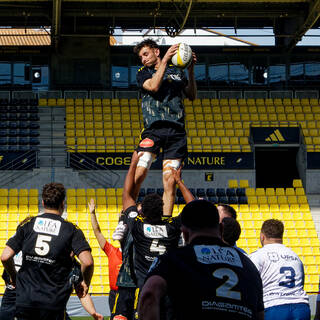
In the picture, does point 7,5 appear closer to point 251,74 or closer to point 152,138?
point 251,74

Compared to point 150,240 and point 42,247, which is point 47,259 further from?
point 150,240

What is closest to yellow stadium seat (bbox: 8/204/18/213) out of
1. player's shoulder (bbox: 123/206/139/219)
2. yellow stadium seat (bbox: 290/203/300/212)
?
yellow stadium seat (bbox: 290/203/300/212)

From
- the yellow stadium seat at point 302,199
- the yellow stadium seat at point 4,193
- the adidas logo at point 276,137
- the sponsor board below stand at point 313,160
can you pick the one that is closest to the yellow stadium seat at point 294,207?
the yellow stadium seat at point 302,199

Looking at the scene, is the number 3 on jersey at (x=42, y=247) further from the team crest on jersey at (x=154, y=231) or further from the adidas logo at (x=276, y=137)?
the adidas logo at (x=276, y=137)

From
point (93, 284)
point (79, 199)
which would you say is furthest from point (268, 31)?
point (93, 284)

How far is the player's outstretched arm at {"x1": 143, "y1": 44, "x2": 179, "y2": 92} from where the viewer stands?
19.0 ft

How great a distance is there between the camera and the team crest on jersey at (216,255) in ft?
9.37

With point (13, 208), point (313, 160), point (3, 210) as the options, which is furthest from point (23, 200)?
point (313, 160)

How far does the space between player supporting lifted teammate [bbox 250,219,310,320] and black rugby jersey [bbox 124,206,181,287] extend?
2.91ft

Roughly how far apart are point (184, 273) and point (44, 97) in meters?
20.7

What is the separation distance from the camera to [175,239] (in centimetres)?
511

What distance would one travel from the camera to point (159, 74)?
19.0ft

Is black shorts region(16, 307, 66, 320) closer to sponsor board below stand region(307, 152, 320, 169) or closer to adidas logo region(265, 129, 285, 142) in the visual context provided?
sponsor board below stand region(307, 152, 320, 169)

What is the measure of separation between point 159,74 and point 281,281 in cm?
237
